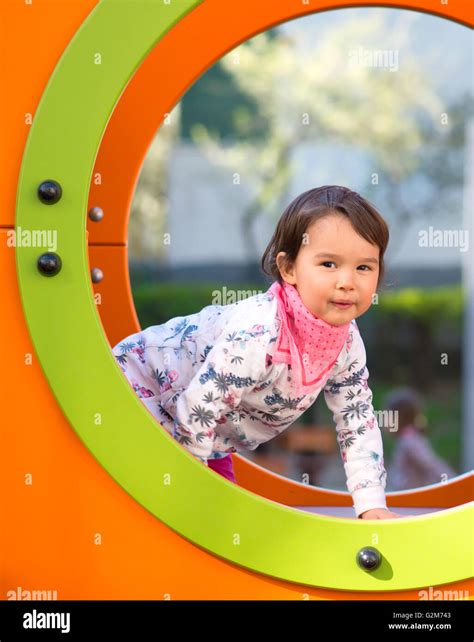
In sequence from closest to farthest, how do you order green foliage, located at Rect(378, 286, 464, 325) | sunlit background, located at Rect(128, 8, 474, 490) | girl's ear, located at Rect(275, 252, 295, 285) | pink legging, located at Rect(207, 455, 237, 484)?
1. girl's ear, located at Rect(275, 252, 295, 285)
2. pink legging, located at Rect(207, 455, 237, 484)
3. green foliage, located at Rect(378, 286, 464, 325)
4. sunlit background, located at Rect(128, 8, 474, 490)

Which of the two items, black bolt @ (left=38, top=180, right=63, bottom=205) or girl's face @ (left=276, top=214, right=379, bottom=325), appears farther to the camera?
girl's face @ (left=276, top=214, right=379, bottom=325)

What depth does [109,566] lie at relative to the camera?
173cm

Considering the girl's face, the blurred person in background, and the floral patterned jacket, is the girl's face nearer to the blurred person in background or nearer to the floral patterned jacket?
the floral patterned jacket

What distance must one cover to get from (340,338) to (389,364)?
826cm

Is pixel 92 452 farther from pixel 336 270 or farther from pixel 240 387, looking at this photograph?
pixel 336 270

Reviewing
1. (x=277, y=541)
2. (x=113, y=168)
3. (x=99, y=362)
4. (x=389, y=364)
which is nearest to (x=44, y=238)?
(x=99, y=362)

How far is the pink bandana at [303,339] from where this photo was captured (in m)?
2.04

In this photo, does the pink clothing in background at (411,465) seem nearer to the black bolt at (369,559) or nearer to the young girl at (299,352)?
the young girl at (299,352)

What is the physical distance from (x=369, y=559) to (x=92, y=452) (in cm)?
53

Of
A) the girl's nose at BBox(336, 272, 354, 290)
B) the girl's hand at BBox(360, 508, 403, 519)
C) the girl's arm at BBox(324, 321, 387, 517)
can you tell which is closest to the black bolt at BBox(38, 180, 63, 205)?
the girl's nose at BBox(336, 272, 354, 290)

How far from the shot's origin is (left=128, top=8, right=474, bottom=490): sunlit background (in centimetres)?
1021

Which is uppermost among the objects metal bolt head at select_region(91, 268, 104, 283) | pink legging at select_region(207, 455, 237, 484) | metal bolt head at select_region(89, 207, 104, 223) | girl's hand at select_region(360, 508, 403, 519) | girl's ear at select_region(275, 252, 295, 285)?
metal bolt head at select_region(89, 207, 104, 223)

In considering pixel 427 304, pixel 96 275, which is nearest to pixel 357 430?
pixel 96 275
